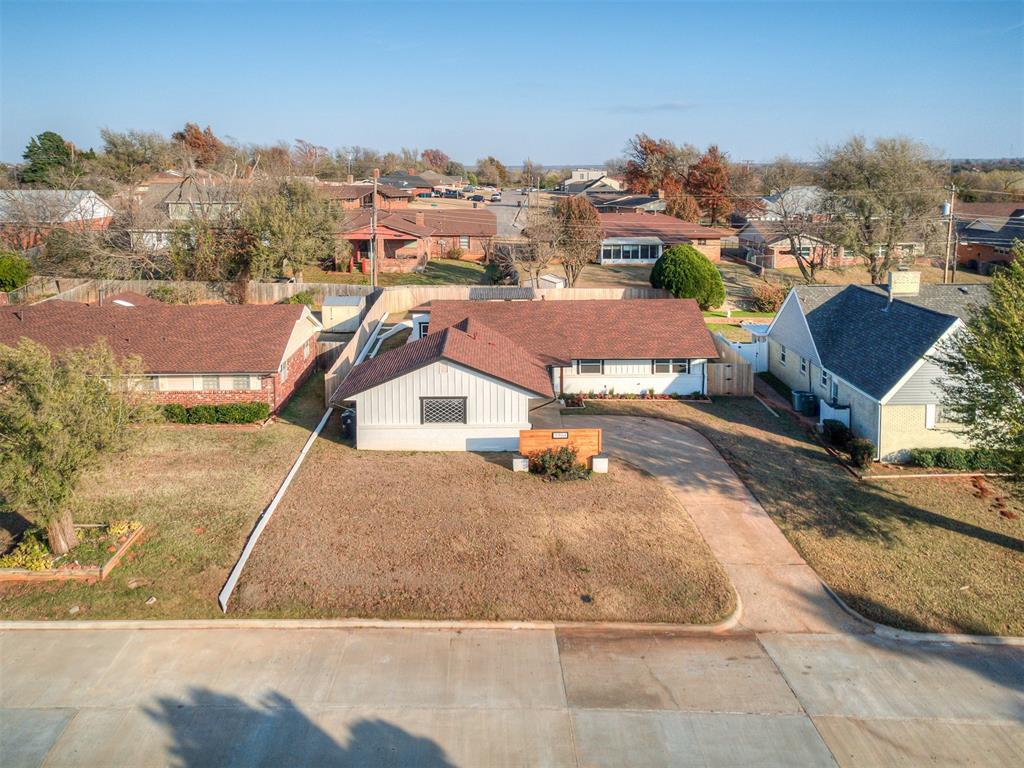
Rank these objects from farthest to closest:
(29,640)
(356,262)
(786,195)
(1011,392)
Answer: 1. (786,195)
2. (356,262)
3. (1011,392)
4. (29,640)

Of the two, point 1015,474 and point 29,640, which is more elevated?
point 1015,474

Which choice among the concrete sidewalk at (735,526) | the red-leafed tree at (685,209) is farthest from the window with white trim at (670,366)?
the red-leafed tree at (685,209)

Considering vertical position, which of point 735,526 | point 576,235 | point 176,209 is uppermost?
point 176,209

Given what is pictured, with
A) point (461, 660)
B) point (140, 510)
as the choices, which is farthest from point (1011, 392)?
point (140, 510)

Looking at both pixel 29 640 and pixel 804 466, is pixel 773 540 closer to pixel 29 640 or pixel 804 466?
pixel 804 466

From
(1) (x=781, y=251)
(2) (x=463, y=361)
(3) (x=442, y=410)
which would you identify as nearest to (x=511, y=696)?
(3) (x=442, y=410)

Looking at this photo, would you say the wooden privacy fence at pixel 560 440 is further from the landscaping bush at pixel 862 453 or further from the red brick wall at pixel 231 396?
the red brick wall at pixel 231 396

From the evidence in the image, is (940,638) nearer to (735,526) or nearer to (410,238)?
(735,526)
